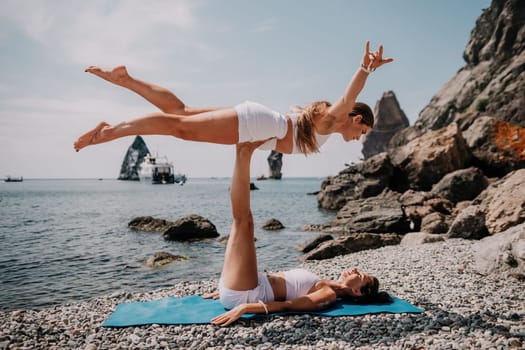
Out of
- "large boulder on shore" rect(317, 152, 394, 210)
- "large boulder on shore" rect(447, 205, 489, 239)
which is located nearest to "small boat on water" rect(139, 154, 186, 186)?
"large boulder on shore" rect(317, 152, 394, 210)

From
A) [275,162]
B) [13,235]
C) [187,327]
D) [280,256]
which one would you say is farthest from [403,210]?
[275,162]

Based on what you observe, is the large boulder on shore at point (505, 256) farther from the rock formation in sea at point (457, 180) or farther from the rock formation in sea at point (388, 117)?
the rock formation in sea at point (388, 117)

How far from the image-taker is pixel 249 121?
4.87m

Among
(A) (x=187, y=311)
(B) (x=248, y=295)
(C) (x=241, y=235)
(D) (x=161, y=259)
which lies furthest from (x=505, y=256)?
(D) (x=161, y=259)

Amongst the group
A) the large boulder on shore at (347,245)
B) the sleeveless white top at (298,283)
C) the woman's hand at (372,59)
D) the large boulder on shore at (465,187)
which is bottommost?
the large boulder on shore at (347,245)

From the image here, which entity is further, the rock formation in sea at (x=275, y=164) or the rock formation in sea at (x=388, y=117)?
the rock formation in sea at (x=275, y=164)

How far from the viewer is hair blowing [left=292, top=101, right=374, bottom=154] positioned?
5.21 m

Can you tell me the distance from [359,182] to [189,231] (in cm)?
1508

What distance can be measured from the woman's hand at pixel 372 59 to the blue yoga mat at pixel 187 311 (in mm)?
3287

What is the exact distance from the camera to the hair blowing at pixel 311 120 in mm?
5215

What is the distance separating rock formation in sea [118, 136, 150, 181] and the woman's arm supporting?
14326 centimetres

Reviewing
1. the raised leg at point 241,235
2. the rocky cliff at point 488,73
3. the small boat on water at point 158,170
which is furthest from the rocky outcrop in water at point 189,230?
the small boat on water at point 158,170

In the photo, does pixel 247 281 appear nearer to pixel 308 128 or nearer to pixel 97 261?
pixel 308 128

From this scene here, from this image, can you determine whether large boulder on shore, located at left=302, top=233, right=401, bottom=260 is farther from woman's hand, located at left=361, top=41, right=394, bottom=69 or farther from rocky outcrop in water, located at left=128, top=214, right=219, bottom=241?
woman's hand, located at left=361, top=41, right=394, bottom=69
